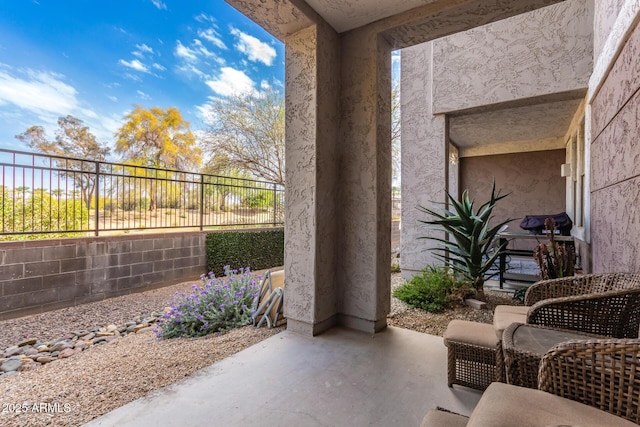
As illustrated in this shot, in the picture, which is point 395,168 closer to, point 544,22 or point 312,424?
point 544,22

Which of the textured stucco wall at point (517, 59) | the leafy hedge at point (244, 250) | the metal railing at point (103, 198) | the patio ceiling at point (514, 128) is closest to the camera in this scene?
the textured stucco wall at point (517, 59)

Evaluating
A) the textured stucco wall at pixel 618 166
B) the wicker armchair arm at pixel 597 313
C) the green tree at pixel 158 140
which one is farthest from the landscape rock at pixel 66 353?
the green tree at pixel 158 140

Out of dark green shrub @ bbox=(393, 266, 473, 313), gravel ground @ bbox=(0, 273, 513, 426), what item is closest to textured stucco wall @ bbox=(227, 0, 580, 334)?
gravel ground @ bbox=(0, 273, 513, 426)

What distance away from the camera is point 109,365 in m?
2.14

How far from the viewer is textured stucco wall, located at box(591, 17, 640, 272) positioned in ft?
6.39

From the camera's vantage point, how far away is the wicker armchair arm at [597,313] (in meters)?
1.46

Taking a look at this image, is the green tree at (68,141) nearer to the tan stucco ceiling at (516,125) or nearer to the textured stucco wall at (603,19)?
the tan stucco ceiling at (516,125)

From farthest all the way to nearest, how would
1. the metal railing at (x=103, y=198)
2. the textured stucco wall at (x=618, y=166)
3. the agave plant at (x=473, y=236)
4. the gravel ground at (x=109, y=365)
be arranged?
the metal railing at (x=103, y=198) → the agave plant at (x=473, y=236) → the textured stucco wall at (x=618, y=166) → the gravel ground at (x=109, y=365)

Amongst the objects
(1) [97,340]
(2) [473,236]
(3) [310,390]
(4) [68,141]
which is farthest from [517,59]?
(4) [68,141]

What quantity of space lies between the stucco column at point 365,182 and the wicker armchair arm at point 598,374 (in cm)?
162

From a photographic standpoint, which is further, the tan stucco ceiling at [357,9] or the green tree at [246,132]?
the green tree at [246,132]

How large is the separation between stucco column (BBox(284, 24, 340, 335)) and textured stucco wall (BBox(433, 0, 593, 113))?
281cm

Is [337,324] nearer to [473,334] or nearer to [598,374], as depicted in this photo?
[473,334]

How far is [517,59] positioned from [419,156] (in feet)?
6.02
